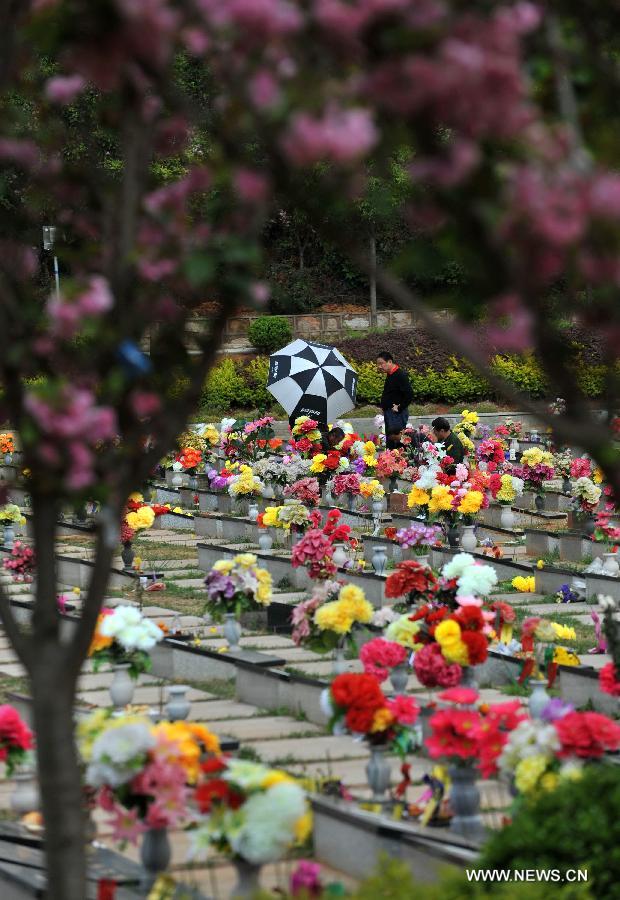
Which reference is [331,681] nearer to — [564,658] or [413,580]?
[413,580]

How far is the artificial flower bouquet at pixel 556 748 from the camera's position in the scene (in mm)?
5270

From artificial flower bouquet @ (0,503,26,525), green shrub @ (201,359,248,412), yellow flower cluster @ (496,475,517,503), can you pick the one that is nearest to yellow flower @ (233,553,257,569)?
artificial flower bouquet @ (0,503,26,525)

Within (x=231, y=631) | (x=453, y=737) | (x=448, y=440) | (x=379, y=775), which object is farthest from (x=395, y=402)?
(x=453, y=737)

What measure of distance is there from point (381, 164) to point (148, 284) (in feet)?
2.78

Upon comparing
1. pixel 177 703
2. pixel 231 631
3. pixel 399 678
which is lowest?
pixel 177 703

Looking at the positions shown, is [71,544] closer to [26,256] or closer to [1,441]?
[1,441]

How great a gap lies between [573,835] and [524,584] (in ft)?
30.4

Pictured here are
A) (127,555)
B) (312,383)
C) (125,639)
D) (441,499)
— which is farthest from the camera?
(312,383)

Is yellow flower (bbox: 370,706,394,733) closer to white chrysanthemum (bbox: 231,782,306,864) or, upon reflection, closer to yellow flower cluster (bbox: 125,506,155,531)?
white chrysanthemum (bbox: 231,782,306,864)

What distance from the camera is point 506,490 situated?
1702 cm

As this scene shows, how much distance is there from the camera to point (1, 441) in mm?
25578

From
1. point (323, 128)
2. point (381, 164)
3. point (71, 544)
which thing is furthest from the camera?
point (71, 544)

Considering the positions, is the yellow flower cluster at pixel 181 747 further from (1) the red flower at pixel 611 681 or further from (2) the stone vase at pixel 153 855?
(1) the red flower at pixel 611 681

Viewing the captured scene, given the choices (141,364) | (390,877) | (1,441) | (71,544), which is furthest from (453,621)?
(1,441)
